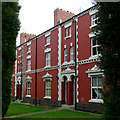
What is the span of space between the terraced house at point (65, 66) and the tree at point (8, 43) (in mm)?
6423

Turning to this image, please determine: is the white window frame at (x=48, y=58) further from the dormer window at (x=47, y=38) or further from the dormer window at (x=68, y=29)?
the dormer window at (x=68, y=29)

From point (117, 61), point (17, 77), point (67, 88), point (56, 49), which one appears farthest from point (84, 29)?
point (17, 77)

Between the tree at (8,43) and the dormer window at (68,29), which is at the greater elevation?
the dormer window at (68,29)

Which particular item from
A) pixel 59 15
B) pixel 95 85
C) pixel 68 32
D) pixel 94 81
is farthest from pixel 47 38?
pixel 95 85

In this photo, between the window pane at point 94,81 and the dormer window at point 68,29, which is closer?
the window pane at point 94,81

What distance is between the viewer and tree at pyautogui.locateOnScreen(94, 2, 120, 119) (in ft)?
26.5

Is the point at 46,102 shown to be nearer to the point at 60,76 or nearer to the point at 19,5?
the point at 60,76

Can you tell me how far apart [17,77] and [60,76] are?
Answer: 14.2 metres

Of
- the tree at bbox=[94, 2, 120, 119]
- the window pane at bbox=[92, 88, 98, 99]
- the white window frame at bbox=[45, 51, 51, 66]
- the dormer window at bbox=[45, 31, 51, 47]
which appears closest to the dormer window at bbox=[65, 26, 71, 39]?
the dormer window at bbox=[45, 31, 51, 47]

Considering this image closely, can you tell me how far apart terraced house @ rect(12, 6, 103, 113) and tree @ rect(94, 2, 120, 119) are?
4547mm

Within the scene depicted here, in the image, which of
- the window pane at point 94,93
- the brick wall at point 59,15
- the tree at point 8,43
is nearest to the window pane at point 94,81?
the window pane at point 94,93

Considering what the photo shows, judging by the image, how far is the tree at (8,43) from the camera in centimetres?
1061

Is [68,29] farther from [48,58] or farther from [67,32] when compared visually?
[48,58]

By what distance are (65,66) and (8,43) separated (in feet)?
32.6
